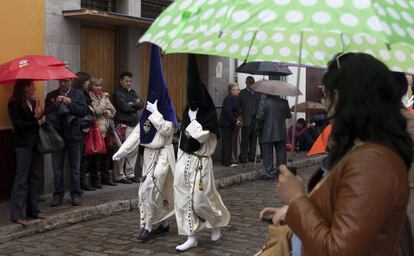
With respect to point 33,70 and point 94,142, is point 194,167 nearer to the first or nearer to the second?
point 33,70

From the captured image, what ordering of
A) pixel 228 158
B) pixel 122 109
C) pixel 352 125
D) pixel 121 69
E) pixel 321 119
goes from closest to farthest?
pixel 352 125, pixel 122 109, pixel 121 69, pixel 228 158, pixel 321 119

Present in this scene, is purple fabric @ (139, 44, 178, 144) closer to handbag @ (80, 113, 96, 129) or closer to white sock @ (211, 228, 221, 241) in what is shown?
white sock @ (211, 228, 221, 241)

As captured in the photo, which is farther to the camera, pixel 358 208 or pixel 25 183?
pixel 25 183

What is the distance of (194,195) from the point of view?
6.10 meters

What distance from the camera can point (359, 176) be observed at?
1939mm

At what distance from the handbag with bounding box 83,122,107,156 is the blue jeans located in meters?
0.52

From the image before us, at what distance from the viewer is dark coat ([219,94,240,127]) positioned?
12.7 metres

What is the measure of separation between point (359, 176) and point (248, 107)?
1109 centimetres

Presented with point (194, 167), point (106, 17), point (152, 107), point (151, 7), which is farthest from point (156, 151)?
point (151, 7)

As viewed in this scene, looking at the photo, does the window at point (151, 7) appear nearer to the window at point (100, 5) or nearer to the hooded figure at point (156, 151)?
the window at point (100, 5)

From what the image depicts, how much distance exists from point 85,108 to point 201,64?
5353mm

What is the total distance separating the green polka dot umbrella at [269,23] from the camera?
7.52 feet

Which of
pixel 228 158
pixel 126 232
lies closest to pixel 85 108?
pixel 126 232

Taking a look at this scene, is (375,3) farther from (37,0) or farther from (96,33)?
(96,33)
